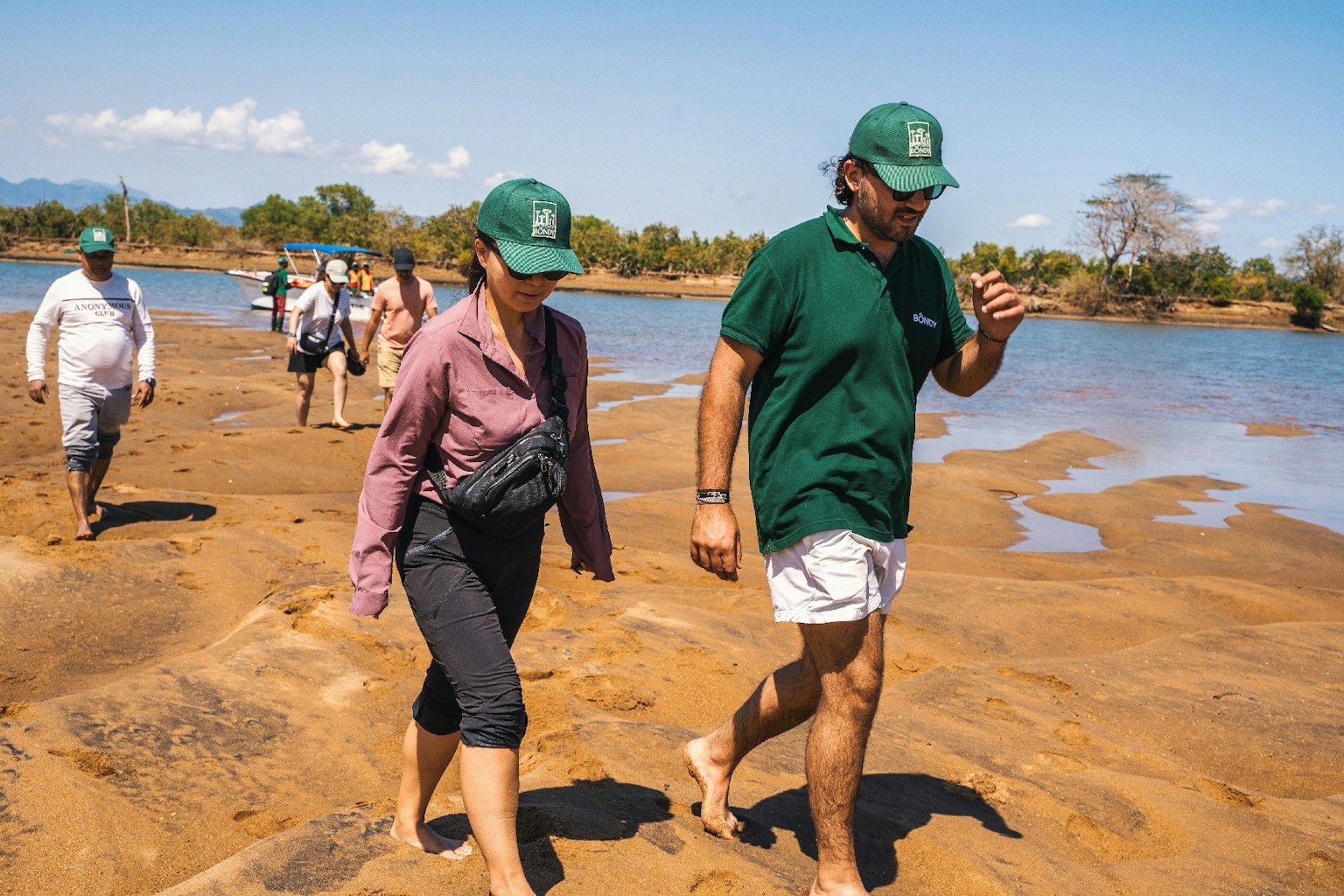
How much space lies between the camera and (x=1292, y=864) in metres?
3.63

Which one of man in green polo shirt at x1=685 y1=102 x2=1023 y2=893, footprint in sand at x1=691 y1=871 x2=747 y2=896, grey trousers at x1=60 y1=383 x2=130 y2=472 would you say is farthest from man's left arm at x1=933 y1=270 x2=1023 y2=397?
grey trousers at x1=60 y1=383 x2=130 y2=472

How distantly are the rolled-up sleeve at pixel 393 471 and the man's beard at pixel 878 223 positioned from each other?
1.24 metres

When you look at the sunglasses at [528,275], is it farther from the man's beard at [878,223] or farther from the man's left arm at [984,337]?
the man's left arm at [984,337]

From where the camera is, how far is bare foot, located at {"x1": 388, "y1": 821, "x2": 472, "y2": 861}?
305 cm

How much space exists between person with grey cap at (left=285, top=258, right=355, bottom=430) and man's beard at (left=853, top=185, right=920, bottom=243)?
28.6 ft

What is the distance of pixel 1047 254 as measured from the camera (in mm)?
84938

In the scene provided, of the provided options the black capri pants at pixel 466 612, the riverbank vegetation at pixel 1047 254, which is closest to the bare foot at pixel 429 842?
Answer: the black capri pants at pixel 466 612

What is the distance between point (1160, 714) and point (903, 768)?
1610 millimetres

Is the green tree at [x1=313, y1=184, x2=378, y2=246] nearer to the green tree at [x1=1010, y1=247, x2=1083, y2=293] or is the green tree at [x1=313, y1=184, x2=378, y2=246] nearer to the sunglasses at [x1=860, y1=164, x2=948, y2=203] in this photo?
the green tree at [x1=1010, y1=247, x2=1083, y2=293]

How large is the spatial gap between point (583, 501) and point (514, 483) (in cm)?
42

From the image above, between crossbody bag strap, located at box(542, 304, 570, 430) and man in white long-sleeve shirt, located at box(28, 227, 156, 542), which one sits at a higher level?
crossbody bag strap, located at box(542, 304, 570, 430)

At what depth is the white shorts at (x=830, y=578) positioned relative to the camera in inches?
111

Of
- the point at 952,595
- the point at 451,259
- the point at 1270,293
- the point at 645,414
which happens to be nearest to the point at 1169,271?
the point at 1270,293

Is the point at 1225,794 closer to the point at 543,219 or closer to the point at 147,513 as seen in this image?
the point at 543,219
